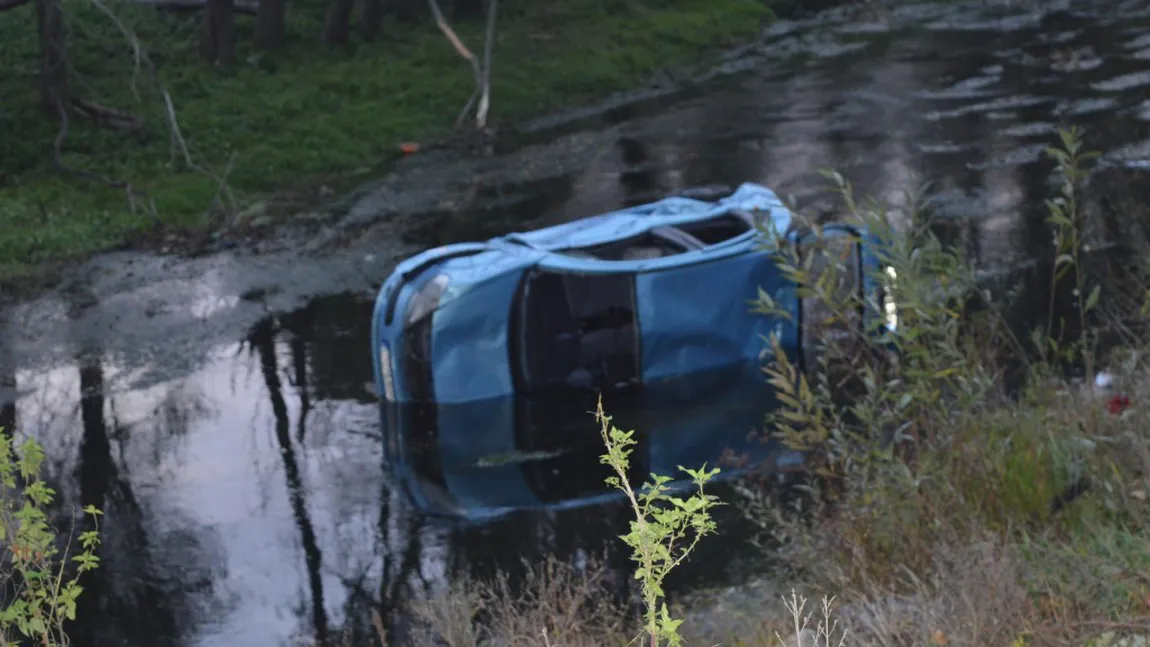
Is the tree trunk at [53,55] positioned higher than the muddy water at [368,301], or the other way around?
the tree trunk at [53,55]

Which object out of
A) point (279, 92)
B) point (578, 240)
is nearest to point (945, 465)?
point (578, 240)

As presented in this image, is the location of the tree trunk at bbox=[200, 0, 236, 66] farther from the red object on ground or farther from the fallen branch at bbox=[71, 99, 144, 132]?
the red object on ground

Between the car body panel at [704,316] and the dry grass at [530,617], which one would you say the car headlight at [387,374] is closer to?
the car body panel at [704,316]

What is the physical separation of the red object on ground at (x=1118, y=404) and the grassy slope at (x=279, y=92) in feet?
42.0

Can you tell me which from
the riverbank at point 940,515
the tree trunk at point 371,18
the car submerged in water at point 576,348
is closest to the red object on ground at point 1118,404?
the riverbank at point 940,515

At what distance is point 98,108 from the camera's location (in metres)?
21.8

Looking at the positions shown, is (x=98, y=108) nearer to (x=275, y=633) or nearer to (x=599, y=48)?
(x=599, y=48)

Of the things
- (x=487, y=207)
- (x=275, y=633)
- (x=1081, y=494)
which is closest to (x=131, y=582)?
(x=275, y=633)

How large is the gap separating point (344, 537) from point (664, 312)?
3.23 meters

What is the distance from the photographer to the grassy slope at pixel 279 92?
1905 centimetres

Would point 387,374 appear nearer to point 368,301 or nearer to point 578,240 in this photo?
point 578,240

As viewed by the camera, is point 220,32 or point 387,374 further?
point 220,32

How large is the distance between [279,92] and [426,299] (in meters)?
13.7

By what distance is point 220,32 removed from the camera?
25438 millimetres
